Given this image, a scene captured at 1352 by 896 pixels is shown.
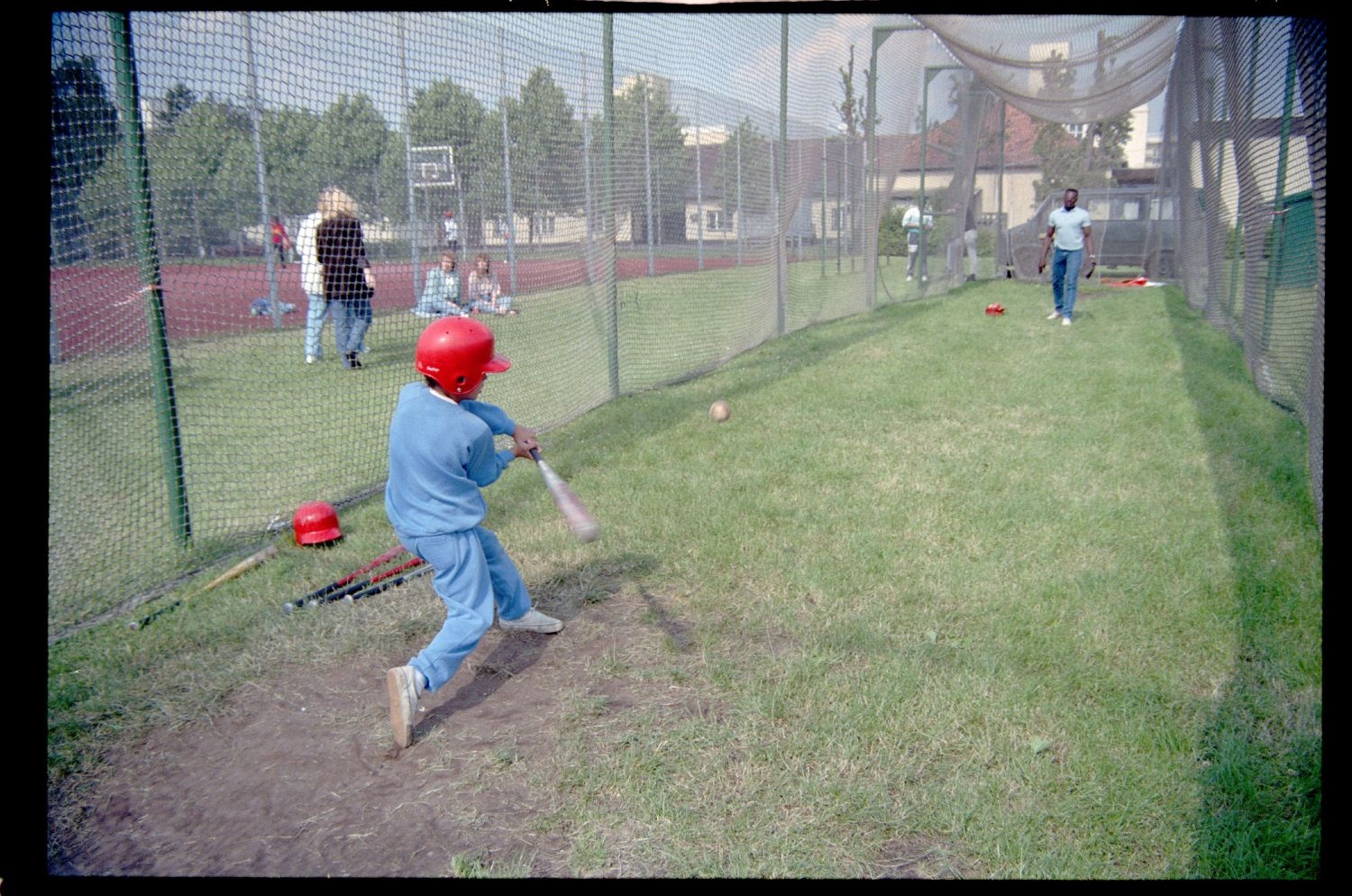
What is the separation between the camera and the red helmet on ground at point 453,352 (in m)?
3.23

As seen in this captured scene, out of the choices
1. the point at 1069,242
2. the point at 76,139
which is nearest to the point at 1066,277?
the point at 1069,242

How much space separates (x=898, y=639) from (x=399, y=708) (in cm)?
194

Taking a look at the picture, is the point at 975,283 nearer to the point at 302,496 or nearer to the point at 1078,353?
the point at 1078,353

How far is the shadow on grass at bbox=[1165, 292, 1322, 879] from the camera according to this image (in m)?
2.50

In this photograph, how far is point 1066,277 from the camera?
1253 cm

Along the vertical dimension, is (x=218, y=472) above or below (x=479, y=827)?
above

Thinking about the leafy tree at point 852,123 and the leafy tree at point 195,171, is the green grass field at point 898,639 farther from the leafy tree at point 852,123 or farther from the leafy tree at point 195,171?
the leafy tree at point 852,123

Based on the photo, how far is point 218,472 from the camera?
5.64 meters

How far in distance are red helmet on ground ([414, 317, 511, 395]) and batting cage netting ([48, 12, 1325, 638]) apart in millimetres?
1343

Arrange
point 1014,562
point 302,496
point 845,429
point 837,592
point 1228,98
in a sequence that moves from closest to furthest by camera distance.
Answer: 1. point 837,592
2. point 1014,562
3. point 302,496
4. point 845,429
5. point 1228,98

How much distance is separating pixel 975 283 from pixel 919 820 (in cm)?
1851

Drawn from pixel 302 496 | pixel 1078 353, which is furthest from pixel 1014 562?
pixel 1078 353

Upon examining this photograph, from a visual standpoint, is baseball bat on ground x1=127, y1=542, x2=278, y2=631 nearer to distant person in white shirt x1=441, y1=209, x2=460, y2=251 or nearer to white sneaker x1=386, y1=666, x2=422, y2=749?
white sneaker x1=386, y1=666, x2=422, y2=749

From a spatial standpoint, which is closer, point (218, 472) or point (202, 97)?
point (202, 97)
